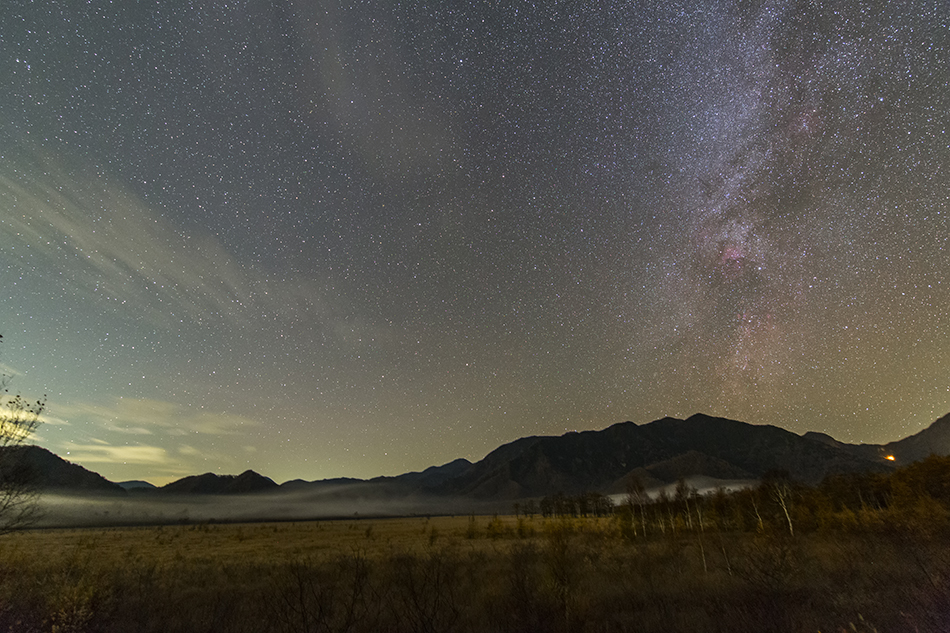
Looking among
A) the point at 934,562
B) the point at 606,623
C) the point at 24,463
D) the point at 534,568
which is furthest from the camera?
the point at 534,568

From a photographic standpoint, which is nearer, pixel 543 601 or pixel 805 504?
pixel 543 601

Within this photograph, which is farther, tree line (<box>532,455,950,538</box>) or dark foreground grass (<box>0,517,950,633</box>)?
tree line (<box>532,455,950,538</box>)

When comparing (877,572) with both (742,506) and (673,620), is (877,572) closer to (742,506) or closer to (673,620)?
(673,620)

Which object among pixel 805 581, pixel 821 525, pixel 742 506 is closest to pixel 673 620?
pixel 805 581

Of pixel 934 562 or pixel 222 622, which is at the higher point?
pixel 934 562

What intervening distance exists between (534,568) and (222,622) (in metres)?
16.6

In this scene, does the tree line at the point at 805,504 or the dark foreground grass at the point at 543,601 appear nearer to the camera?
the dark foreground grass at the point at 543,601

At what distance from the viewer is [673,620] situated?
14938mm

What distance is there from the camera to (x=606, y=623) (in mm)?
14289

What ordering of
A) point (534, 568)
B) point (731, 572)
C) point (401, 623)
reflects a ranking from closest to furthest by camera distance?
point (401, 623) < point (731, 572) < point (534, 568)

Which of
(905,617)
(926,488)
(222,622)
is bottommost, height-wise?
(222,622)

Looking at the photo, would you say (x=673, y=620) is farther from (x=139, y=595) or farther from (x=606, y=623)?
(x=139, y=595)

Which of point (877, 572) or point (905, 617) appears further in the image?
point (877, 572)

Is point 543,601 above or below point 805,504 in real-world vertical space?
below
